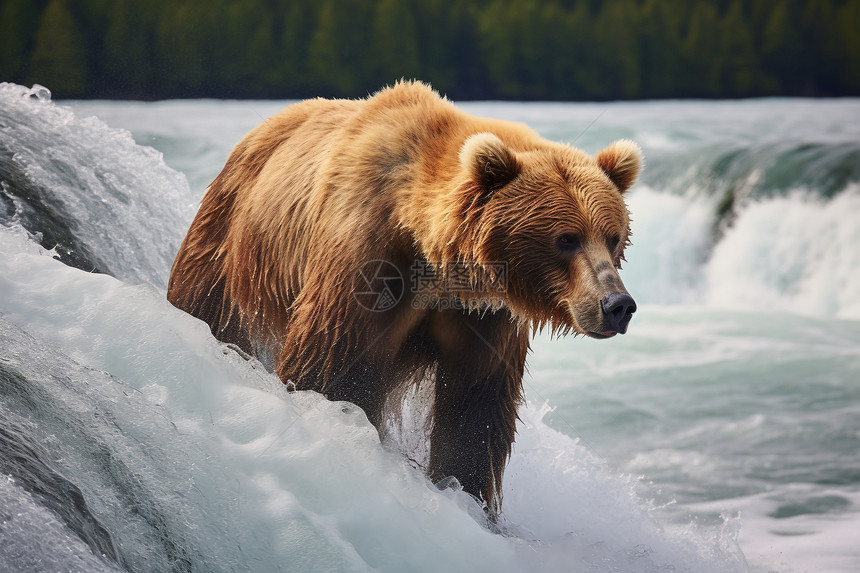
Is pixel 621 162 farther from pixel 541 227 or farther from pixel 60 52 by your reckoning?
pixel 60 52

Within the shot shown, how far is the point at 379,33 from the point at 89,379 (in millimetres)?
34643

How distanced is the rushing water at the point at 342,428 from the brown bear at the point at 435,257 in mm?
312

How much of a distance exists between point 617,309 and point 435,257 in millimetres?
764

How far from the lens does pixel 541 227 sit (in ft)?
11.5

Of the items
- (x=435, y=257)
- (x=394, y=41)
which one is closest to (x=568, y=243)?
(x=435, y=257)

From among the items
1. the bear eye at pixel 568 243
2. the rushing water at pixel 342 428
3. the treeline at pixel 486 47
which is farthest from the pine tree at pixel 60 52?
the bear eye at pixel 568 243

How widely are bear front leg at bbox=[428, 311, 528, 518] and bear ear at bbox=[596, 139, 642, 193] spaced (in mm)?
773

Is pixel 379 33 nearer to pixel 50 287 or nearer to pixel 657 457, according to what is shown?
pixel 657 457

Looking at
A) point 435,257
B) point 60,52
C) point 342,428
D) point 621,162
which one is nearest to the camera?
point 342,428

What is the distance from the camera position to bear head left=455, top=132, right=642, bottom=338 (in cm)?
345

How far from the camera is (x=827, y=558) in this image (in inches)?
229

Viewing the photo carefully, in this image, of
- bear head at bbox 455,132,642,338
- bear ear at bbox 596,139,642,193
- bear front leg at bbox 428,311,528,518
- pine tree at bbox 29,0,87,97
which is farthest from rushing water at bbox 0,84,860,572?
pine tree at bbox 29,0,87,97

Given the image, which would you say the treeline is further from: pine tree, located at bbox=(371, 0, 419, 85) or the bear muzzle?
the bear muzzle

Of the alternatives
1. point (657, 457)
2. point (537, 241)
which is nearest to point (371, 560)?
point (537, 241)
